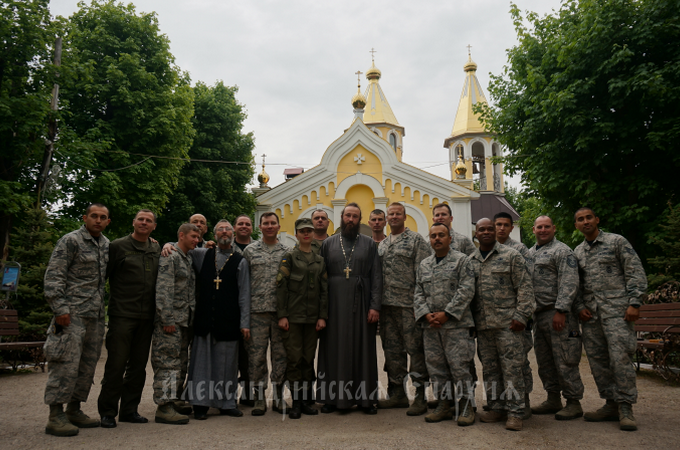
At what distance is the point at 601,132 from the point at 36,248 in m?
12.6

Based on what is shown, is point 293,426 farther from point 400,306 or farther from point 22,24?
point 22,24

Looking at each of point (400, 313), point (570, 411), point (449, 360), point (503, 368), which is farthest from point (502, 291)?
point (570, 411)

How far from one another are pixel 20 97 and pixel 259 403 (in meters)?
10.0

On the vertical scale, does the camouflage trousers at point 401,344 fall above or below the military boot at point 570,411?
above

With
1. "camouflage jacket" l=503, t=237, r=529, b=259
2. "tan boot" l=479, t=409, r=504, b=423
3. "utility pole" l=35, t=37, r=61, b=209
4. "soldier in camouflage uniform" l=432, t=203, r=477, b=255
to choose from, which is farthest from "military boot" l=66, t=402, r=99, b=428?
"utility pole" l=35, t=37, r=61, b=209

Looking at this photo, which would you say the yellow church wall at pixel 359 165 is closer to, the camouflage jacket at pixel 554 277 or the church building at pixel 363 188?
the church building at pixel 363 188

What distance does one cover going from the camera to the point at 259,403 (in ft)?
18.4

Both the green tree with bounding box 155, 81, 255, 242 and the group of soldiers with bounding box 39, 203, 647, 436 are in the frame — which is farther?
the green tree with bounding box 155, 81, 255, 242

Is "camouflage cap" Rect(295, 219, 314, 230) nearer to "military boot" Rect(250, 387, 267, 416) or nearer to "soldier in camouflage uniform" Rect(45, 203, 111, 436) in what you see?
"military boot" Rect(250, 387, 267, 416)

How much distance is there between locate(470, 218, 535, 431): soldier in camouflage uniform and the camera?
4.95 m

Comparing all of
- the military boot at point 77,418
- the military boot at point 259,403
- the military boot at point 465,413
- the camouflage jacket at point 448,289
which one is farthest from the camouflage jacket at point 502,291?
the military boot at point 77,418

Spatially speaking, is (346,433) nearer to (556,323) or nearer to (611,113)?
(556,323)

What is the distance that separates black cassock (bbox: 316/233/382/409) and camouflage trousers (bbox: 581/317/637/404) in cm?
237

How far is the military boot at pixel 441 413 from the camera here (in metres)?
5.15
